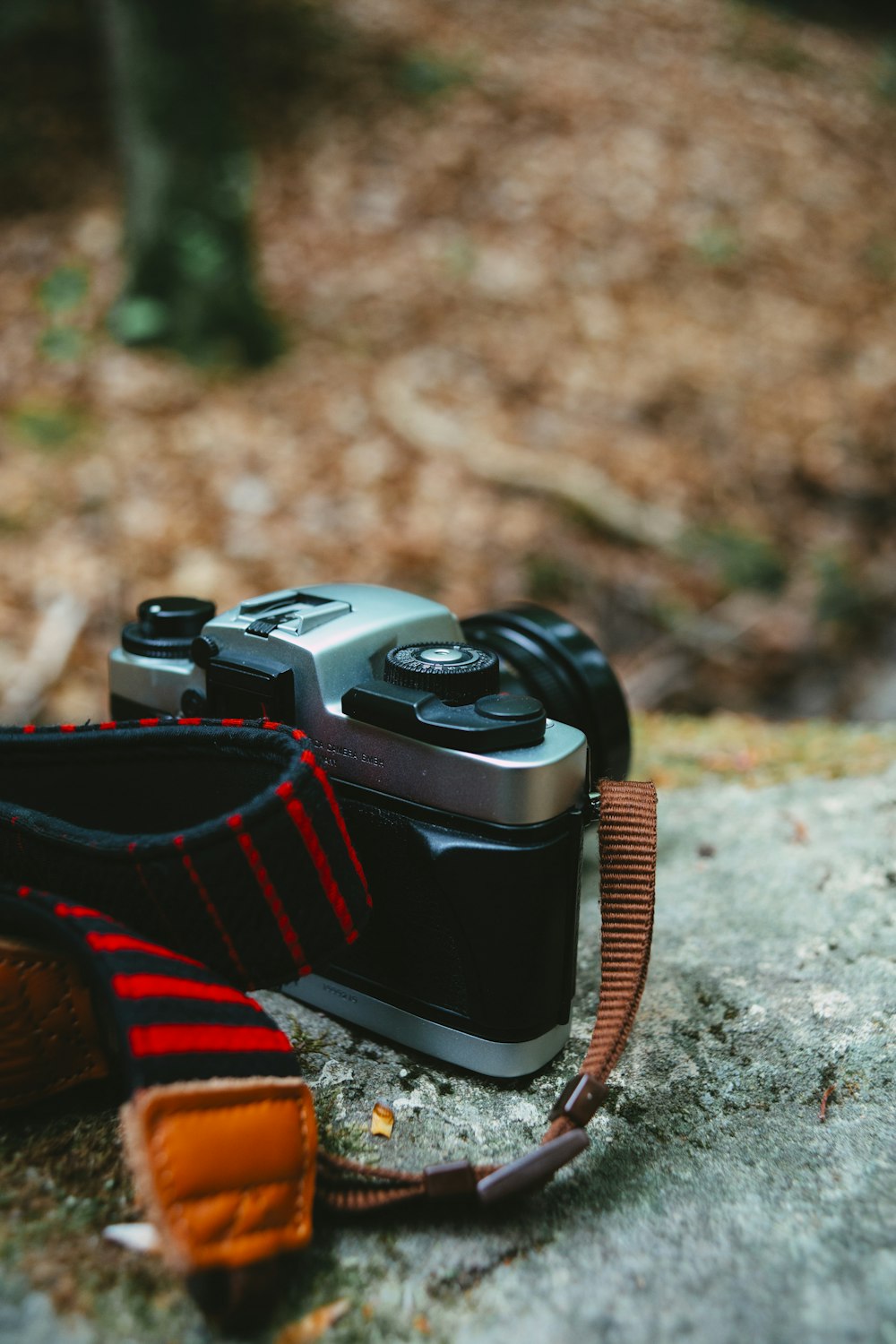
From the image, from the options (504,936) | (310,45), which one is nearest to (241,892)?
(504,936)

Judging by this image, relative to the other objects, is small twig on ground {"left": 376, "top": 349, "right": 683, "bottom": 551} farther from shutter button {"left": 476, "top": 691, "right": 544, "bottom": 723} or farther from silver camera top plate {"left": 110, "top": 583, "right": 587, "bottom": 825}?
shutter button {"left": 476, "top": 691, "right": 544, "bottom": 723}

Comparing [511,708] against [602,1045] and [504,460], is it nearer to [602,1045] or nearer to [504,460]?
[602,1045]

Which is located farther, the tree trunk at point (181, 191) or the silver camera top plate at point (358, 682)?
the tree trunk at point (181, 191)

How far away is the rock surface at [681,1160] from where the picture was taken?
1.94 ft

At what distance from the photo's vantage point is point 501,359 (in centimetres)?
292

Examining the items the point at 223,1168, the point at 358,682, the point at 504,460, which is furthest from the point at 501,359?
the point at 223,1168

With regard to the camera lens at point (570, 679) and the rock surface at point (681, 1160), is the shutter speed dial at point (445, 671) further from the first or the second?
the rock surface at point (681, 1160)

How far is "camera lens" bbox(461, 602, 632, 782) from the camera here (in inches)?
37.9

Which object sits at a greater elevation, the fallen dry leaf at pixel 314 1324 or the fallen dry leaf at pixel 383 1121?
the fallen dry leaf at pixel 314 1324

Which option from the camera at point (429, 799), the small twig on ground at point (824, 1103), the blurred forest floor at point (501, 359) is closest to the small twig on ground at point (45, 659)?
the blurred forest floor at point (501, 359)

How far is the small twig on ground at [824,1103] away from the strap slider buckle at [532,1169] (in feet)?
0.70

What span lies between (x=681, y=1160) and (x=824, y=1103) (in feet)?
0.46

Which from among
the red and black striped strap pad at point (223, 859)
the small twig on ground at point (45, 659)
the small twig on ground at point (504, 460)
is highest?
the red and black striped strap pad at point (223, 859)

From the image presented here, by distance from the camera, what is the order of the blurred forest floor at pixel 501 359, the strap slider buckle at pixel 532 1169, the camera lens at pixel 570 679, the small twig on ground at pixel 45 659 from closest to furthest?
the strap slider buckle at pixel 532 1169, the camera lens at pixel 570 679, the small twig on ground at pixel 45 659, the blurred forest floor at pixel 501 359
